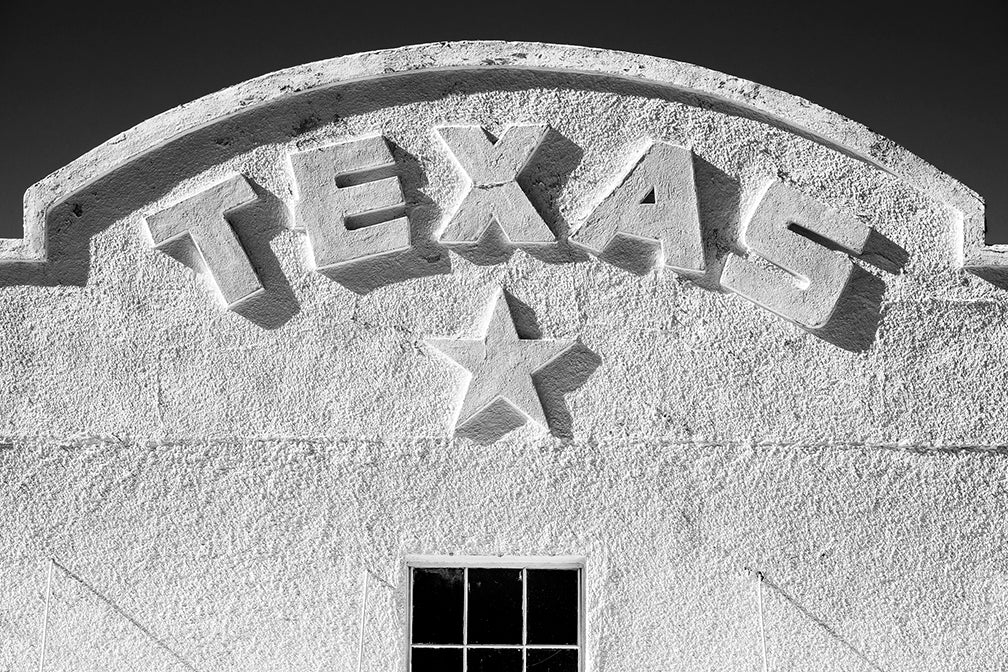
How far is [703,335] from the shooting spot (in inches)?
305

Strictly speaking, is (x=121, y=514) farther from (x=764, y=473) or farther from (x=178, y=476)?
(x=764, y=473)

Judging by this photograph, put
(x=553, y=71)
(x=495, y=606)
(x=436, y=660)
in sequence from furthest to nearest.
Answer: (x=553, y=71) → (x=495, y=606) → (x=436, y=660)

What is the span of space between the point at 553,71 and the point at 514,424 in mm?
2357

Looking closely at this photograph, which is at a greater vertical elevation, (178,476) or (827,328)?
(827,328)

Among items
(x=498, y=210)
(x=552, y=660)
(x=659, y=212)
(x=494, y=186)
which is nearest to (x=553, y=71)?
(x=494, y=186)

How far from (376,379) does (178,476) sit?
138 centimetres

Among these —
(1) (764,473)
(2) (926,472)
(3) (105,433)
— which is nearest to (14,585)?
(3) (105,433)

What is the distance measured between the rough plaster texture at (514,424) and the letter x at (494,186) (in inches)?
3.4

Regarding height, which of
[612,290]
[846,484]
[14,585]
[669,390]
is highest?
[612,290]

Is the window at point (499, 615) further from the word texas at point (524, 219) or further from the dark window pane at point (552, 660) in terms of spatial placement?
the word texas at point (524, 219)

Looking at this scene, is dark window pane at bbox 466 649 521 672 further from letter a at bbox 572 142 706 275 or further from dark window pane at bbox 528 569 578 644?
letter a at bbox 572 142 706 275

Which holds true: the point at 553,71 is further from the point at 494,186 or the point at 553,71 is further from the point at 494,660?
the point at 494,660

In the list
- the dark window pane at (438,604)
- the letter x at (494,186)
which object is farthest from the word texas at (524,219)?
the dark window pane at (438,604)

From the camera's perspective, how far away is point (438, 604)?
24.9 ft
